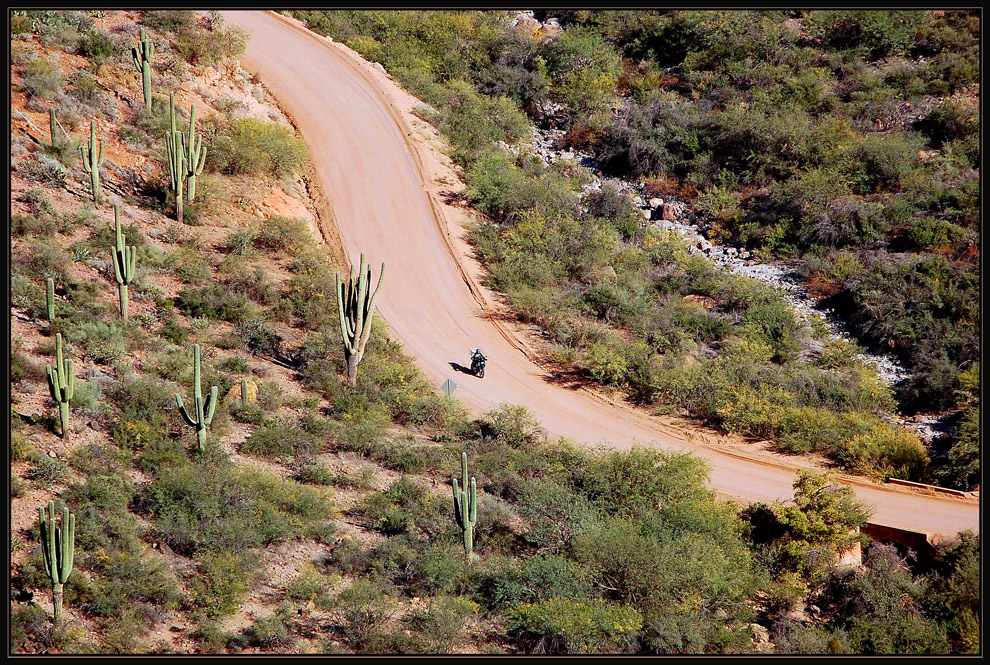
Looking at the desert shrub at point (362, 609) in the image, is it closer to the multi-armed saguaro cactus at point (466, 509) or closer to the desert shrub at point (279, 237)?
the multi-armed saguaro cactus at point (466, 509)

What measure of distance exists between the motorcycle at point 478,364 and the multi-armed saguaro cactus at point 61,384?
11.1 m

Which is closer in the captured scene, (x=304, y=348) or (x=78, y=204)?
(x=304, y=348)

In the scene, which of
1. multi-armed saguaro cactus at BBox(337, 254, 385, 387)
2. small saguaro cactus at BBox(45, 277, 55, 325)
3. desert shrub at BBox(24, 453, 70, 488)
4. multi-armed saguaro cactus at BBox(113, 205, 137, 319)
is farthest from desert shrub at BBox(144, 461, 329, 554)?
multi-armed saguaro cactus at BBox(113, 205, 137, 319)

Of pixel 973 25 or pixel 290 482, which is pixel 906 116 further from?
pixel 290 482

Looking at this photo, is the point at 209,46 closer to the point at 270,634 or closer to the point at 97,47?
the point at 97,47

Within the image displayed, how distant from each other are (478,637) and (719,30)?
35250 millimetres

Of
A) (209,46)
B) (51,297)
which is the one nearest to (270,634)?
(51,297)

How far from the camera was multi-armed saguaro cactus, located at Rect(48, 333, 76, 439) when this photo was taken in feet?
65.2

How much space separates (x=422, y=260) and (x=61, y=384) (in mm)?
14261

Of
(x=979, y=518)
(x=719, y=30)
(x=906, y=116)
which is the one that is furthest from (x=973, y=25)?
(x=979, y=518)

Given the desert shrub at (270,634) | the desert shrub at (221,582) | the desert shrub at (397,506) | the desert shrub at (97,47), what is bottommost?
the desert shrub at (270,634)

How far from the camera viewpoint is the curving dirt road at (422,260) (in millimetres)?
24594

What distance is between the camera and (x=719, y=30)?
44938 mm

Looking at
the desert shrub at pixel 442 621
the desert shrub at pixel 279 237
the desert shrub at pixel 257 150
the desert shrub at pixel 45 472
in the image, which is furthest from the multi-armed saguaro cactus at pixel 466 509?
the desert shrub at pixel 257 150
